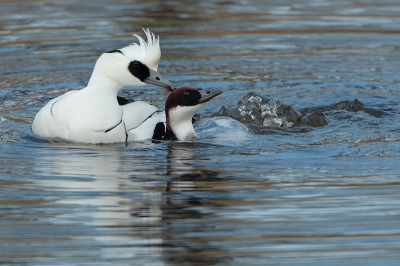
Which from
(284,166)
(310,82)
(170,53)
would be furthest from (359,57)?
(284,166)

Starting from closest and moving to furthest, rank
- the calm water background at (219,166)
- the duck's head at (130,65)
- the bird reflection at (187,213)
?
1. the bird reflection at (187,213)
2. the calm water background at (219,166)
3. the duck's head at (130,65)

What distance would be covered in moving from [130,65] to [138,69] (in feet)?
0.28

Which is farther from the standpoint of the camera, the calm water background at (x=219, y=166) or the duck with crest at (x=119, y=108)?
the duck with crest at (x=119, y=108)

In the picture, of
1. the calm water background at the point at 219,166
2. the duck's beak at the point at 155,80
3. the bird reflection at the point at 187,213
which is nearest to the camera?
the bird reflection at the point at 187,213

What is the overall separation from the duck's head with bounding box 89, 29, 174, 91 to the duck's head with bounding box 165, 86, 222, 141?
0.59 ft

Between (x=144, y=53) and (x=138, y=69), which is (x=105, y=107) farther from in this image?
(x=144, y=53)

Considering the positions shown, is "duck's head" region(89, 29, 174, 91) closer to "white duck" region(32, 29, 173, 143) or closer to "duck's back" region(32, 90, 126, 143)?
"white duck" region(32, 29, 173, 143)

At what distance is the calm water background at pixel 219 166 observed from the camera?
532 centimetres

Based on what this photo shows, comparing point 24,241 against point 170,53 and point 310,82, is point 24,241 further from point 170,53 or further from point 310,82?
point 170,53

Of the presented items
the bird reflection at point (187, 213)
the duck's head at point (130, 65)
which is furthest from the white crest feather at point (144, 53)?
the bird reflection at point (187, 213)

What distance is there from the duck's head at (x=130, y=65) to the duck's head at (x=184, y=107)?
Result: 0.18 metres

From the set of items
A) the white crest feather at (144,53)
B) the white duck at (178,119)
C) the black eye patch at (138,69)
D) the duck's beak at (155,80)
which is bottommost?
the white duck at (178,119)

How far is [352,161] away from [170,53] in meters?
5.78

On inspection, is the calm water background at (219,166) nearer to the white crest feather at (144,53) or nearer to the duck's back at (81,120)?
the duck's back at (81,120)
